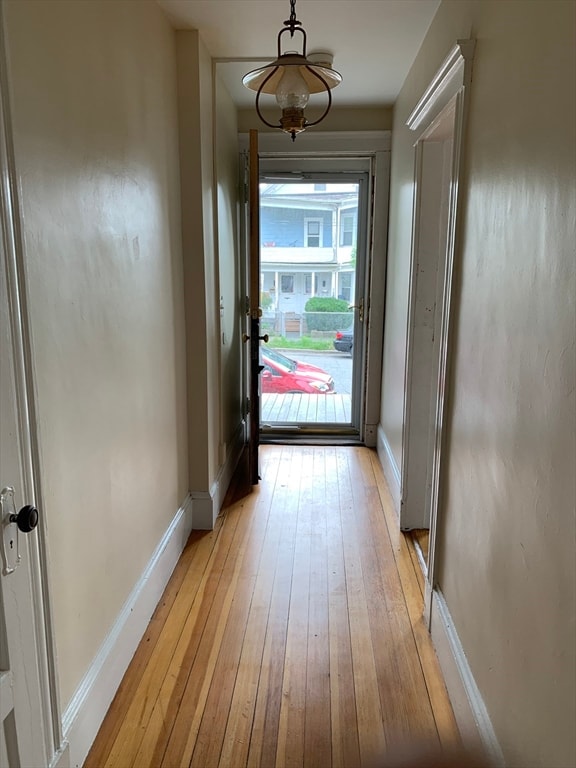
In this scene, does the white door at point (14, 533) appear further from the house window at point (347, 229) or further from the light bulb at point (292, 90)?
the house window at point (347, 229)

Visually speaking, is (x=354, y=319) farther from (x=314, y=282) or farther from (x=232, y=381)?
(x=232, y=381)

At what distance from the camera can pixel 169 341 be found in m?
2.49

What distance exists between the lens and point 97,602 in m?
1.69

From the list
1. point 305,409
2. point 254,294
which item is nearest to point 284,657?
point 254,294

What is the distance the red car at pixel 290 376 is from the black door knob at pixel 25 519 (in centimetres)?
356

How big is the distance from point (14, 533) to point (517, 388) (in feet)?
3.77

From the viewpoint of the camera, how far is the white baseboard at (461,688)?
1.45m

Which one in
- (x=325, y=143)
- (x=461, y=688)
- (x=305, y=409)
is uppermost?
(x=325, y=143)

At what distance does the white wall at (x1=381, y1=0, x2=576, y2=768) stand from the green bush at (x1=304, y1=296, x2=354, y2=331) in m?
2.60

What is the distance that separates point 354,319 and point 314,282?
45 centimetres

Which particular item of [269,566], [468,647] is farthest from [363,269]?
[468,647]

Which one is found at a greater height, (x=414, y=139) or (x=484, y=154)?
(x=414, y=139)

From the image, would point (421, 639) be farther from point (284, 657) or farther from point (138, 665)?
point (138, 665)

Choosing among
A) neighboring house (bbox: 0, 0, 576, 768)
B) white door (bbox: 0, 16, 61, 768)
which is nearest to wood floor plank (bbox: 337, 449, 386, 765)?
neighboring house (bbox: 0, 0, 576, 768)
